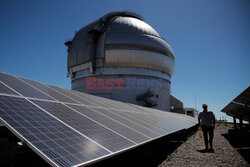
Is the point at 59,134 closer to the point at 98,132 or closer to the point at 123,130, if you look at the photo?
the point at 98,132

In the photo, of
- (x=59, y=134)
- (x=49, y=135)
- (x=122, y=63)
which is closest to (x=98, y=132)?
(x=59, y=134)

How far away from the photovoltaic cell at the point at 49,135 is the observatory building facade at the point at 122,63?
88.2 feet

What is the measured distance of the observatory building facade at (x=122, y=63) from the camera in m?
31.7

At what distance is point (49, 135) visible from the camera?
3703 mm

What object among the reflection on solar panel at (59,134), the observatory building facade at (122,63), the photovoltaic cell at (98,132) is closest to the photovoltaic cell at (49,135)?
the reflection on solar panel at (59,134)

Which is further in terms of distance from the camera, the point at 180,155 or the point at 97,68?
the point at 97,68

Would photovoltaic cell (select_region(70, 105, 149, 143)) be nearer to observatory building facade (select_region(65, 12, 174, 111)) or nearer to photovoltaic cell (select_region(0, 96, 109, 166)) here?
photovoltaic cell (select_region(0, 96, 109, 166))

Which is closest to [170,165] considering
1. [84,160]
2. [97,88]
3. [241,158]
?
[241,158]

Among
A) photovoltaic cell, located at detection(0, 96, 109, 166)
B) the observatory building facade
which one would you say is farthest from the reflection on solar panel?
the observatory building facade

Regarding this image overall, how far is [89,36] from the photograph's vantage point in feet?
112

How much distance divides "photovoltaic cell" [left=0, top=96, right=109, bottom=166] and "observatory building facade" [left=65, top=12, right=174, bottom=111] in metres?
26.9

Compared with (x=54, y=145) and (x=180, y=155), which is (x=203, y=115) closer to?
(x=180, y=155)

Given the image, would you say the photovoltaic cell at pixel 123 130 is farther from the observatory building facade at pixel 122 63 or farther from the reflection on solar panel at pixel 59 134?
the observatory building facade at pixel 122 63

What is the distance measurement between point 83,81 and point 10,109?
3030 cm
